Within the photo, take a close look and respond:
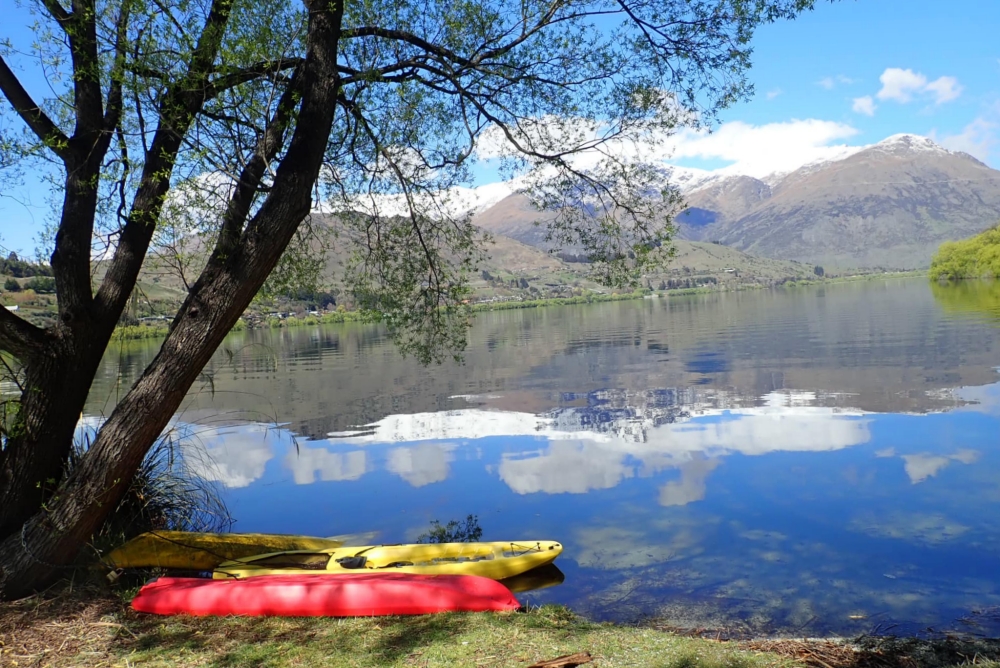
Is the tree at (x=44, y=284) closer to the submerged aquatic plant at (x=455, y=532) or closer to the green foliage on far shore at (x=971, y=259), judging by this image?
the submerged aquatic plant at (x=455, y=532)

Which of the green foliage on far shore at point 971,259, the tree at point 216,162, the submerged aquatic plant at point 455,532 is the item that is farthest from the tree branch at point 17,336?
the green foliage on far shore at point 971,259

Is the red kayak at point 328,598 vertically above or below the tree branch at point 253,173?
below

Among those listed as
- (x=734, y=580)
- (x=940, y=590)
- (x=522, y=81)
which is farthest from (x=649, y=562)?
(x=522, y=81)

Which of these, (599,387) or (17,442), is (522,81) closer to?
(17,442)

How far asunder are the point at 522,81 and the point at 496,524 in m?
6.27

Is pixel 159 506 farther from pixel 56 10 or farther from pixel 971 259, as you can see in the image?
pixel 971 259

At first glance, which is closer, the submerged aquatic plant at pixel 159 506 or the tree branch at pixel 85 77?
the tree branch at pixel 85 77

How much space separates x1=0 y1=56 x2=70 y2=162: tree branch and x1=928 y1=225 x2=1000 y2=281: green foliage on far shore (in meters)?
110

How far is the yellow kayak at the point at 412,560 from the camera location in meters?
7.96

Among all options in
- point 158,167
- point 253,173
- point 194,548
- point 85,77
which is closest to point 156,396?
point 253,173

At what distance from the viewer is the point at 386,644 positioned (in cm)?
565

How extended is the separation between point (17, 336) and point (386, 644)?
4461mm

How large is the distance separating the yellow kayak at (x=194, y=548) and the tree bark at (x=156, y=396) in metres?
1.22

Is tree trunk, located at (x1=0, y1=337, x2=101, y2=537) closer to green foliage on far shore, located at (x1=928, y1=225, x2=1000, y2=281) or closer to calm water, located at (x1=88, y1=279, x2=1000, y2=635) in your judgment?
calm water, located at (x1=88, y1=279, x2=1000, y2=635)
